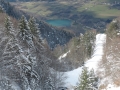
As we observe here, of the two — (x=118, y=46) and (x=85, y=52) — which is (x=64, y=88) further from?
(x=85, y=52)

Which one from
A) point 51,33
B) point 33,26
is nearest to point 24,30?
point 33,26

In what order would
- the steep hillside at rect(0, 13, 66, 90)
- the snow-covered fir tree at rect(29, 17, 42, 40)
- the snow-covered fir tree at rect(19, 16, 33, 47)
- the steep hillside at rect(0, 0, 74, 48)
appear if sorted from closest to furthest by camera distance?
the steep hillside at rect(0, 13, 66, 90) < the snow-covered fir tree at rect(19, 16, 33, 47) < the snow-covered fir tree at rect(29, 17, 42, 40) < the steep hillside at rect(0, 0, 74, 48)

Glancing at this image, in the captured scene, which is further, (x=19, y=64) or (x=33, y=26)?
(x=33, y=26)

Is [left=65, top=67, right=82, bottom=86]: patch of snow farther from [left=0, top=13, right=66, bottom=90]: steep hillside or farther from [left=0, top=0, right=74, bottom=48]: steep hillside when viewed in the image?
[left=0, top=0, right=74, bottom=48]: steep hillside

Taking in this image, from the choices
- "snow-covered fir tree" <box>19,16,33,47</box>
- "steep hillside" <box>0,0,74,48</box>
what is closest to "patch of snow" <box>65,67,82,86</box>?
"snow-covered fir tree" <box>19,16,33,47</box>

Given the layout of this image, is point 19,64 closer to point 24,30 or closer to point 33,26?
point 24,30

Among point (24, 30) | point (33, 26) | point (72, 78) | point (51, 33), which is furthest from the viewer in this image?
point (51, 33)

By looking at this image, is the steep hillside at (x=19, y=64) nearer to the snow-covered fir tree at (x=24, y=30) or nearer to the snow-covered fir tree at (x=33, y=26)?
the snow-covered fir tree at (x=24, y=30)

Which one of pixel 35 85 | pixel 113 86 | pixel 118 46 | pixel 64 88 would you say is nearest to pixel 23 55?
pixel 35 85

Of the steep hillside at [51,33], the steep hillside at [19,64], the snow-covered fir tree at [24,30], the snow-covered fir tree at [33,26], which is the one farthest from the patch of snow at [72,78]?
the steep hillside at [51,33]

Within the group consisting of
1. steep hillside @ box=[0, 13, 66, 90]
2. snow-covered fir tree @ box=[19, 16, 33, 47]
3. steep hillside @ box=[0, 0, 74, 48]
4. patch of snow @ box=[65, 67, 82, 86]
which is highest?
steep hillside @ box=[0, 0, 74, 48]

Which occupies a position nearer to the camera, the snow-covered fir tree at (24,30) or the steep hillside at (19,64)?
the steep hillside at (19,64)
